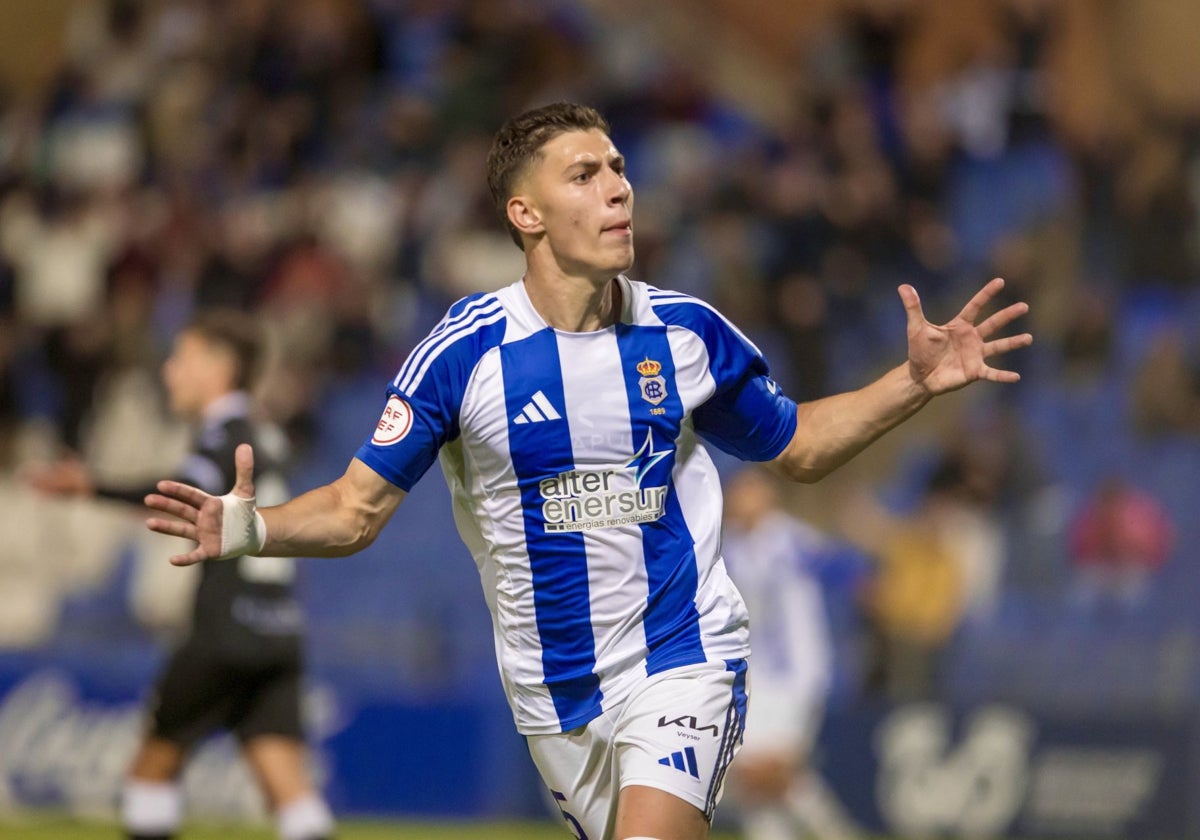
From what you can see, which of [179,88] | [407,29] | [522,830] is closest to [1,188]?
[179,88]

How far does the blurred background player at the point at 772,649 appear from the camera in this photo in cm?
1012

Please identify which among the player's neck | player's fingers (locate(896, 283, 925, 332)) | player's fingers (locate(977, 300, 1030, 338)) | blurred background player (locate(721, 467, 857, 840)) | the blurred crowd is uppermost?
the blurred crowd

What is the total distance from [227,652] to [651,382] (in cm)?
319

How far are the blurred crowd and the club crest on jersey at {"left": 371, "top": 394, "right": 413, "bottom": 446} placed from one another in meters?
7.09

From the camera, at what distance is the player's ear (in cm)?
502

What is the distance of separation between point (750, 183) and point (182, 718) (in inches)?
322

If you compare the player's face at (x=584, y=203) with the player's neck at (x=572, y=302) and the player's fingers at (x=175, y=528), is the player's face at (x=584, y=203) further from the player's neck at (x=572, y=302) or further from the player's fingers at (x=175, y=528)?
the player's fingers at (x=175, y=528)

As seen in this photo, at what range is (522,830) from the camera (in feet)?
37.9

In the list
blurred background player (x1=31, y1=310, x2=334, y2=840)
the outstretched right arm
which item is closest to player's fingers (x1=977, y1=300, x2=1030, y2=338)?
the outstretched right arm

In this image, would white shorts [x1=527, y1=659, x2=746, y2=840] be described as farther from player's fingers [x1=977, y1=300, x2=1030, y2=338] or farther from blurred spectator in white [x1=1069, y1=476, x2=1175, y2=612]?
blurred spectator in white [x1=1069, y1=476, x2=1175, y2=612]

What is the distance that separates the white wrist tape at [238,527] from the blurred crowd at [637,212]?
7.52 metres

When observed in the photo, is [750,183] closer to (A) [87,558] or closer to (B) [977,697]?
(B) [977,697]

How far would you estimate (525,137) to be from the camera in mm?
5027

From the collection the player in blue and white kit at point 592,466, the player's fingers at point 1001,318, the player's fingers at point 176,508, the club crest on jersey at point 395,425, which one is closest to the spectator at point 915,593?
the player in blue and white kit at point 592,466
